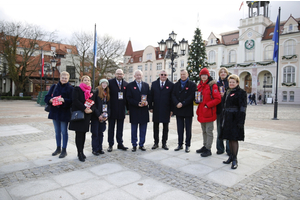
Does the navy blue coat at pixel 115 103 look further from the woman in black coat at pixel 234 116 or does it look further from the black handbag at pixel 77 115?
the woman in black coat at pixel 234 116

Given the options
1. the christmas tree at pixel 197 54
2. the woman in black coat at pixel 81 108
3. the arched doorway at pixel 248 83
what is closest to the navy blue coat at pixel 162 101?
the woman in black coat at pixel 81 108

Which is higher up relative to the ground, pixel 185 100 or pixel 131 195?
pixel 185 100

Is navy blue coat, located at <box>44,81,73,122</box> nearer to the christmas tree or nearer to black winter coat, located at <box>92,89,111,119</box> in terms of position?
black winter coat, located at <box>92,89,111,119</box>

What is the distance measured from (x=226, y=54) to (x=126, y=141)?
42859 mm

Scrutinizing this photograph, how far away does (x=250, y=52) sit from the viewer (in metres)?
41.3

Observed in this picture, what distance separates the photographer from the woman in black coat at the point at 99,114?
523 centimetres

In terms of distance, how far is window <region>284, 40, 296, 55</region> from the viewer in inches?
1443

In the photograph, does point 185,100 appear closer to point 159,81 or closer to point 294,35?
point 159,81

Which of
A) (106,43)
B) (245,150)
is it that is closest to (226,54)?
(106,43)

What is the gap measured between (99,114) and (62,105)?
0.88 m

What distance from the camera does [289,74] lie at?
37.2 meters

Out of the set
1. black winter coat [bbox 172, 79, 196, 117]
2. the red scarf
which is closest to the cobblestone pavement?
black winter coat [bbox 172, 79, 196, 117]

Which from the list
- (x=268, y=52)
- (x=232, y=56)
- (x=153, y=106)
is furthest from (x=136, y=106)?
(x=232, y=56)

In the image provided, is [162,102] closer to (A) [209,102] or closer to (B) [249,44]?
(A) [209,102]
